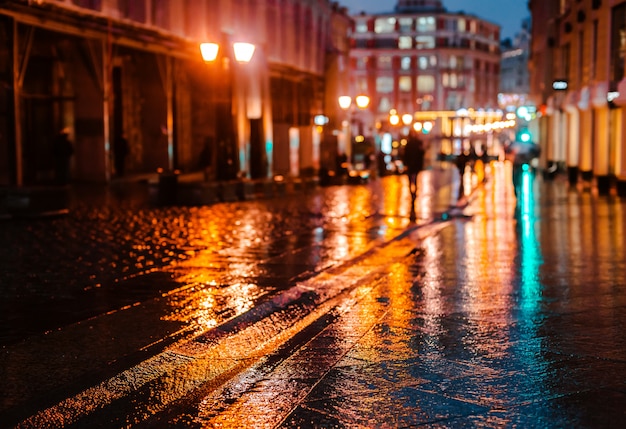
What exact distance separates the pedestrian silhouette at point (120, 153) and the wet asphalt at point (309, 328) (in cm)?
2008

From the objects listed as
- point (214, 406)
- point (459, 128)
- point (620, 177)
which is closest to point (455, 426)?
point (214, 406)

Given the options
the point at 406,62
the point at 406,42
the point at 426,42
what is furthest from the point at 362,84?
the point at 426,42

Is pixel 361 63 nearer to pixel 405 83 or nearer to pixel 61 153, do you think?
pixel 405 83

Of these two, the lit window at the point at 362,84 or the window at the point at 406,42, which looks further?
the window at the point at 406,42

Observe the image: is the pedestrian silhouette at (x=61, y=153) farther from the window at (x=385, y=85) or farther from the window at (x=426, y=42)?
the window at (x=426, y=42)

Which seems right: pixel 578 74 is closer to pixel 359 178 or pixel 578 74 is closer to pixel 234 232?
pixel 359 178

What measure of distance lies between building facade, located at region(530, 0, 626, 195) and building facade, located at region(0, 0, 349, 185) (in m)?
11.3

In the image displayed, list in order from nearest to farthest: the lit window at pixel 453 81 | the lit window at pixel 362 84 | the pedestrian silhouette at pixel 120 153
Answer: the pedestrian silhouette at pixel 120 153 < the lit window at pixel 362 84 < the lit window at pixel 453 81

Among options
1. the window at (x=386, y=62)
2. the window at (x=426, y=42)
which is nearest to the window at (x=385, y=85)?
the window at (x=386, y=62)

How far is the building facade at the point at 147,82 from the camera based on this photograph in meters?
25.6

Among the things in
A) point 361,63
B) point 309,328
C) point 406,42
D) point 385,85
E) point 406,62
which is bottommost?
point 309,328

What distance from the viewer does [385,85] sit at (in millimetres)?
137000

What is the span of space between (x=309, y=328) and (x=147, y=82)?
32269 millimetres

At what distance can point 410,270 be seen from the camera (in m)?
11.7
